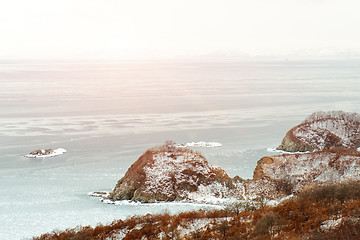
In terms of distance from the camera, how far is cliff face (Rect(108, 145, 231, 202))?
3241 centimetres

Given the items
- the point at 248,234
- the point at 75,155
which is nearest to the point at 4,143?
the point at 75,155

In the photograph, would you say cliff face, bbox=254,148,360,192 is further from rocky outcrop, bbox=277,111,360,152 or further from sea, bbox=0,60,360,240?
rocky outcrop, bbox=277,111,360,152

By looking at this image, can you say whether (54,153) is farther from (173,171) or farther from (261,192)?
(261,192)

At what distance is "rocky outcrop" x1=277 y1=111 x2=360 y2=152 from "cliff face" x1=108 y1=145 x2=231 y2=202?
17.0 meters

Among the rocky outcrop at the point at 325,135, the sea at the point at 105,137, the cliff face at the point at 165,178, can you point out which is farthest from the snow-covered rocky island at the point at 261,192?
the sea at the point at 105,137

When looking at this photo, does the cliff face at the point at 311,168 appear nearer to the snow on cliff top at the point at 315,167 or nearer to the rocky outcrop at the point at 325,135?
the snow on cliff top at the point at 315,167

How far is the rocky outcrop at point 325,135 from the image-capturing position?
158ft

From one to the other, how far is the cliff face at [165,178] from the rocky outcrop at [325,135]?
17033 millimetres

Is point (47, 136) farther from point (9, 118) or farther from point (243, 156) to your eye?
point (243, 156)

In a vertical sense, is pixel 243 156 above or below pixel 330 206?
below

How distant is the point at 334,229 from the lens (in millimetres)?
16656

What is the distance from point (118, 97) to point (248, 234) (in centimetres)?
9002

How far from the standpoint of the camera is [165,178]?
111 ft

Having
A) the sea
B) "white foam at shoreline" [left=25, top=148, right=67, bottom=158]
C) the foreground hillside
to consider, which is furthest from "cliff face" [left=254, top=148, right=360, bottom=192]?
"white foam at shoreline" [left=25, top=148, right=67, bottom=158]
